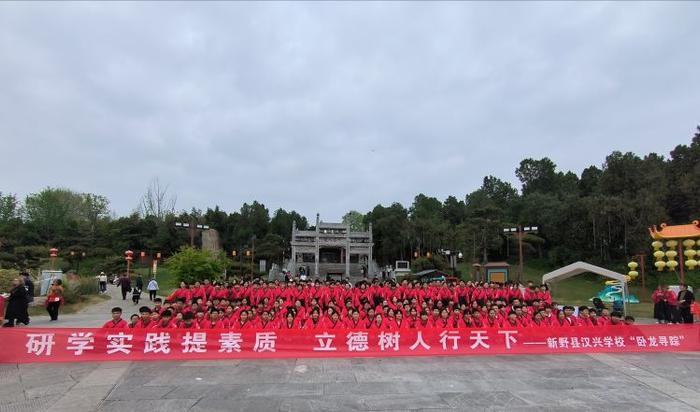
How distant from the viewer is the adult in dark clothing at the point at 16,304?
12078 millimetres

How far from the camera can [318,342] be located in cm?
946

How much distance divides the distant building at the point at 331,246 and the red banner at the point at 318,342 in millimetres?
35457

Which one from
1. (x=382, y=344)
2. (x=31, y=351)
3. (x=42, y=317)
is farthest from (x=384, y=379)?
(x=42, y=317)

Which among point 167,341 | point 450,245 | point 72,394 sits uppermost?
point 450,245

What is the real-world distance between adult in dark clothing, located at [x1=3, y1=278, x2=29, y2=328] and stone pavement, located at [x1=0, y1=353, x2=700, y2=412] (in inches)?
170

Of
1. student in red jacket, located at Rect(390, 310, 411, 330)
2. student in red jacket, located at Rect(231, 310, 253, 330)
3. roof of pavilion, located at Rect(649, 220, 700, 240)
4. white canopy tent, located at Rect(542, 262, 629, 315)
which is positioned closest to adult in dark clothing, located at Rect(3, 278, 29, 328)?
student in red jacket, located at Rect(231, 310, 253, 330)

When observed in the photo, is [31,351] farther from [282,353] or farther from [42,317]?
[42,317]

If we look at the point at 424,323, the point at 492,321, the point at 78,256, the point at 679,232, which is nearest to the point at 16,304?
the point at 424,323

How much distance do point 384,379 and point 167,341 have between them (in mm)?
4363

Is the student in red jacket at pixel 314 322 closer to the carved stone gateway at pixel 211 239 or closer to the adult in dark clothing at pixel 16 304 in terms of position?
the adult in dark clothing at pixel 16 304

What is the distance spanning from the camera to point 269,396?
7.07 meters

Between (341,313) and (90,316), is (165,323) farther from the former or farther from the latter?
(90,316)

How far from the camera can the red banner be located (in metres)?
8.73

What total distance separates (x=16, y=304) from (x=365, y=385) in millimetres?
10258
